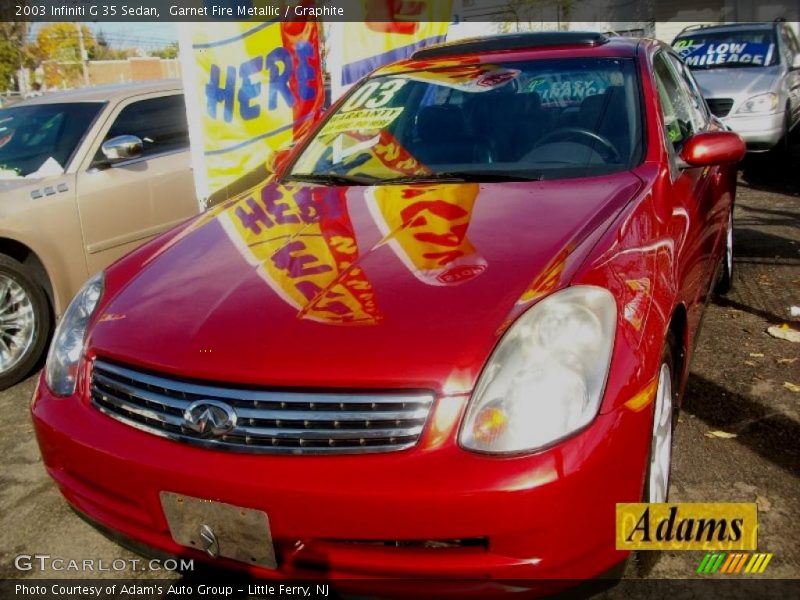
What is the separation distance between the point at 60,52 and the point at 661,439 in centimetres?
6189

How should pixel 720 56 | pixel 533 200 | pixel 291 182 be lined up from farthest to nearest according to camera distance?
1. pixel 720 56
2. pixel 291 182
3. pixel 533 200

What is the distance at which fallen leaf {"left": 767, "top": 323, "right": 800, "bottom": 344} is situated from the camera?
420 cm

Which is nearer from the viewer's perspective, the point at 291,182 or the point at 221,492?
the point at 221,492

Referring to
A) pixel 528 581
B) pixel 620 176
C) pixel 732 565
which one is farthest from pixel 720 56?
pixel 528 581

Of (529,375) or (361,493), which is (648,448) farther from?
(361,493)

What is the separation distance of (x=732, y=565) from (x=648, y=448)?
2.18 ft

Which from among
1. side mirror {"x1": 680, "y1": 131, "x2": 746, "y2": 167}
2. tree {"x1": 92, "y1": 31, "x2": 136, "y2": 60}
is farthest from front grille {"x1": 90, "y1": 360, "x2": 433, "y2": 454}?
tree {"x1": 92, "y1": 31, "x2": 136, "y2": 60}

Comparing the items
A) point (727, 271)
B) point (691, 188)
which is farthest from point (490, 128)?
point (727, 271)

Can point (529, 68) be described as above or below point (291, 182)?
above

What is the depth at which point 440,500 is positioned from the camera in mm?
1714

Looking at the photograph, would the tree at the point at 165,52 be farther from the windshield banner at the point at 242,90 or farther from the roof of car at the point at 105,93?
the windshield banner at the point at 242,90

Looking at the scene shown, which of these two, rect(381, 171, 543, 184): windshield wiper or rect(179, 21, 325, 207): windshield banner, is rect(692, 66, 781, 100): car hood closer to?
rect(179, 21, 325, 207): windshield banner

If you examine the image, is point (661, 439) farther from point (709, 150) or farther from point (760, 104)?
point (760, 104)

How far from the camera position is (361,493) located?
175 cm
